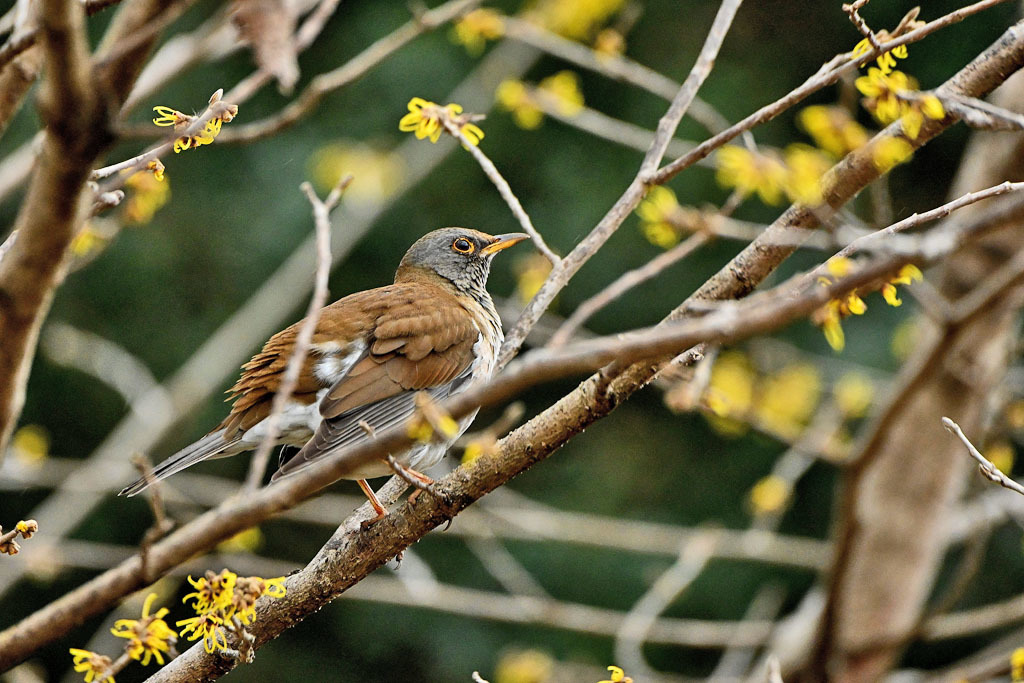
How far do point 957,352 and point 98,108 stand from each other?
15.3ft

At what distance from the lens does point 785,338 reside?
905cm

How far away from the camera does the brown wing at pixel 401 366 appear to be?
3482mm

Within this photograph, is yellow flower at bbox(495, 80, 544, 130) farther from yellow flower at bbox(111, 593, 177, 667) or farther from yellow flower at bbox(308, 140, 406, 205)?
yellow flower at bbox(111, 593, 177, 667)

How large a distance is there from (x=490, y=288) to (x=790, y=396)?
3.01 metres

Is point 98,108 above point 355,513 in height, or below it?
above

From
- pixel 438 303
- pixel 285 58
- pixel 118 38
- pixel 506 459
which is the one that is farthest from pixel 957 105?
pixel 438 303

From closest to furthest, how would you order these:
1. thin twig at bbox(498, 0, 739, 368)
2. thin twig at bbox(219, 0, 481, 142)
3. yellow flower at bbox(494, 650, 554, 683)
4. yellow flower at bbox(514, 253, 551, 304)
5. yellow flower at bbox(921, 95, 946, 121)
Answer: thin twig at bbox(219, 0, 481, 142)
yellow flower at bbox(921, 95, 946, 121)
thin twig at bbox(498, 0, 739, 368)
yellow flower at bbox(514, 253, 551, 304)
yellow flower at bbox(494, 650, 554, 683)

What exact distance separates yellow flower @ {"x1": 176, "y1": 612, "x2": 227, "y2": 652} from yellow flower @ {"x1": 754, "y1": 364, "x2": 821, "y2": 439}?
397 centimetres

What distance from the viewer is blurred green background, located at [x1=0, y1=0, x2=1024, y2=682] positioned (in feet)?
28.4

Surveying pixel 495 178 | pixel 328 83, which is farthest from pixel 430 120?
pixel 328 83

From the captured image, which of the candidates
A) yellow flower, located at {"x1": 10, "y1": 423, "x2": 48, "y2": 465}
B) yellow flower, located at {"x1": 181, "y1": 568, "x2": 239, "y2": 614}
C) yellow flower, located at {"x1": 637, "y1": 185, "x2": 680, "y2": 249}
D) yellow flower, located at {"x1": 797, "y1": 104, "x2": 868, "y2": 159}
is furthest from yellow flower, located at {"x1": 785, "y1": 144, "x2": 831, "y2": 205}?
yellow flower, located at {"x1": 10, "y1": 423, "x2": 48, "y2": 465}

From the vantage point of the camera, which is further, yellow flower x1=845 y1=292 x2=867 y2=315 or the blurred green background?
the blurred green background

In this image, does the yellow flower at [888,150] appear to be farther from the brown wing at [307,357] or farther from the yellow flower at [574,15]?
the yellow flower at [574,15]

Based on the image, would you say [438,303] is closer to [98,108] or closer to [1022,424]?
[98,108]
